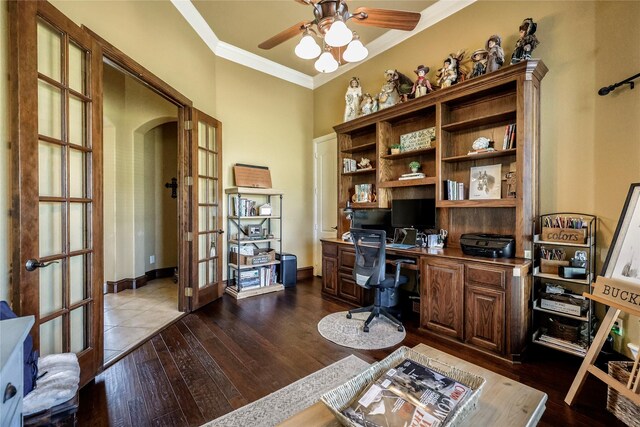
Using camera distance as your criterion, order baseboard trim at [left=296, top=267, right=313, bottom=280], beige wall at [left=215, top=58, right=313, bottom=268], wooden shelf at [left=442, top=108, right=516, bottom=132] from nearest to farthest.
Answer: wooden shelf at [left=442, top=108, right=516, bottom=132] < beige wall at [left=215, top=58, right=313, bottom=268] < baseboard trim at [left=296, top=267, right=313, bottom=280]

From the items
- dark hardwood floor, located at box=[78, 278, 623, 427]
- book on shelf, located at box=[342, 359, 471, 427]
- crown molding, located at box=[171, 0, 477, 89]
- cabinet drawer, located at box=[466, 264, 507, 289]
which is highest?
crown molding, located at box=[171, 0, 477, 89]

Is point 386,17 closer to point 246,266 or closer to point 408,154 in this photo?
point 408,154

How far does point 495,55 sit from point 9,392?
368cm

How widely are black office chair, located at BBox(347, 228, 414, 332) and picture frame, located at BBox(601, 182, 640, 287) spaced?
1.44m

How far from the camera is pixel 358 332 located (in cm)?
270

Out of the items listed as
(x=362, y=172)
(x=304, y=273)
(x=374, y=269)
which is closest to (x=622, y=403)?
(x=374, y=269)

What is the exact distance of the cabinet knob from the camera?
0.79m

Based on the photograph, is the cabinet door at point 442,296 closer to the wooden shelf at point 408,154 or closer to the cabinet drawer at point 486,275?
the cabinet drawer at point 486,275

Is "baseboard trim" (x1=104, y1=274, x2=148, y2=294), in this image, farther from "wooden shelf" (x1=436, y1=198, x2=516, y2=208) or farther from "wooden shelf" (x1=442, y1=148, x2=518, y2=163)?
"wooden shelf" (x1=442, y1=148, x2=518, y2=163)

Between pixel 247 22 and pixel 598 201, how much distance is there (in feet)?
13.6

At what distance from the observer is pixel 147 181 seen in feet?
15.0

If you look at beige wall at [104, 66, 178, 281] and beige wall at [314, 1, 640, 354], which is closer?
beige wall at [314, 1, 640, 354]

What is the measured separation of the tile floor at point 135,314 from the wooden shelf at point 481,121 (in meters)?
3.66

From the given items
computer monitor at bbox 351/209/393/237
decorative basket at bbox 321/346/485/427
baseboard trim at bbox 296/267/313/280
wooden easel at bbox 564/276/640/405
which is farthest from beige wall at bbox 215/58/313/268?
wooden easel at bbox 564/276/640/405
